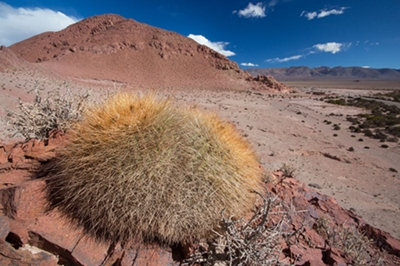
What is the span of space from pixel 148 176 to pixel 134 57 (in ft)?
157

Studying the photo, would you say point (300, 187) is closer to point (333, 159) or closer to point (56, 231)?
point (56, 231)

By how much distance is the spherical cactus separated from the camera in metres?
1.71

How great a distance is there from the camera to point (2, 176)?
229 centimetres

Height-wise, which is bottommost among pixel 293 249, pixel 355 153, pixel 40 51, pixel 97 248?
pixel 355 153

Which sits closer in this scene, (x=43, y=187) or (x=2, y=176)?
(x=43, y=187)

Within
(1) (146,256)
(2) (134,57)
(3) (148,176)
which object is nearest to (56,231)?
(1) (146,256)

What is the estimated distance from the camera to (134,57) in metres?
44.9

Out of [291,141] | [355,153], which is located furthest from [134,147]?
[355,153]

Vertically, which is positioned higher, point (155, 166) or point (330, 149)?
point (155, 166)

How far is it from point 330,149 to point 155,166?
9.61 meters

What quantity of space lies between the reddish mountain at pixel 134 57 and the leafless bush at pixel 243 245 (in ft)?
119

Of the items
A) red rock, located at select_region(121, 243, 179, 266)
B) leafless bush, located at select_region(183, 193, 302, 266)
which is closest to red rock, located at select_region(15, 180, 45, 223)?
red rock, located at select_region(121, 243, 179, 266)

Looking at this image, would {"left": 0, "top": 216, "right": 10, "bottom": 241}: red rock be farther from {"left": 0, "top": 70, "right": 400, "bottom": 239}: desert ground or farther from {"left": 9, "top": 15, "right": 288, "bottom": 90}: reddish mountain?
{"left": 9, "top": 15, "right": 288, "bottom": 90}: reddish mountain

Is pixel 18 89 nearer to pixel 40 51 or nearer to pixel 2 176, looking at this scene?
pixel 2 176
